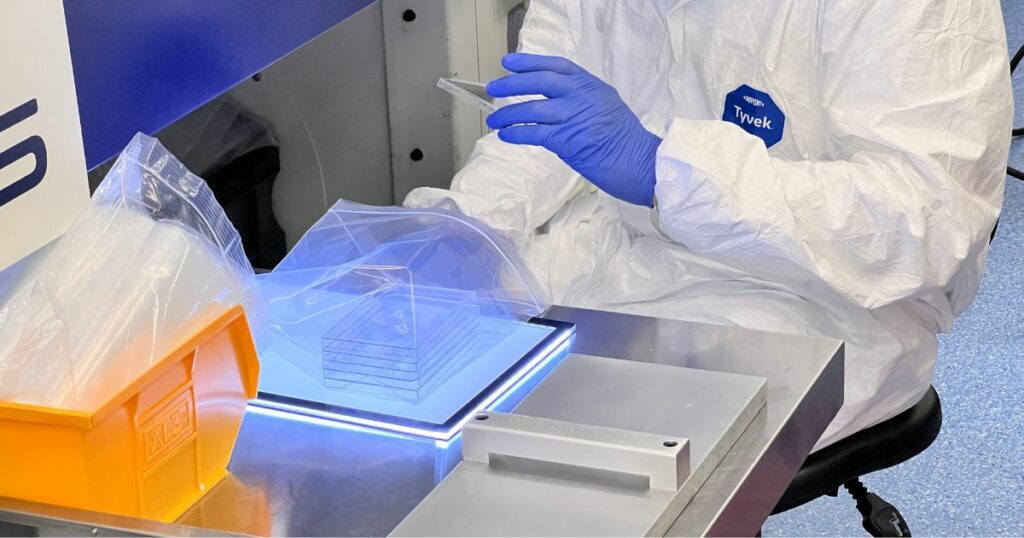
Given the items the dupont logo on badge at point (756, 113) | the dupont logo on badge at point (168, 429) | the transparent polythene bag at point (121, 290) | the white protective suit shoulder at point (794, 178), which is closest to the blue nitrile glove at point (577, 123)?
the white protective suit shoulder at point (794, 178)

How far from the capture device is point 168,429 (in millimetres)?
860

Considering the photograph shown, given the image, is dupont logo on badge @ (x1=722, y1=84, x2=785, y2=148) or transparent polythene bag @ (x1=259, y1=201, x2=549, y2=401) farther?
dupont logo on badge @ (x1=722, y1=84, x2=785, y2=148)

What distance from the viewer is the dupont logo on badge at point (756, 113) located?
4.73ft

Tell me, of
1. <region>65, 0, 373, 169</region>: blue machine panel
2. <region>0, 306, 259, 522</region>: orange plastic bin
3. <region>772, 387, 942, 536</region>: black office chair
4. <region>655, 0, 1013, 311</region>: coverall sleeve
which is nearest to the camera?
<region>0, 306, 259, 522</region>: orange plastic bin

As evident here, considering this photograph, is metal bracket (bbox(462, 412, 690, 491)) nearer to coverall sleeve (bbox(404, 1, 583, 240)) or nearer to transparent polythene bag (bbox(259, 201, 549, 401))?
transparent polythene bag (bbox(259, 201, 549, 401))

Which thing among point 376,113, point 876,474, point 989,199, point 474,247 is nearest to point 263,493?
point 474,247

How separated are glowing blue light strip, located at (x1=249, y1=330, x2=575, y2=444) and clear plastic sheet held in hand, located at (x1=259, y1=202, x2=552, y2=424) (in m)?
Result: 0.01

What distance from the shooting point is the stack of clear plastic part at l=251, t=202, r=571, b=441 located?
102 centimetres

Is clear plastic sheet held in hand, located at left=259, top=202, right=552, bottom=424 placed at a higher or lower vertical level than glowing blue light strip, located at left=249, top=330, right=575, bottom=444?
higher

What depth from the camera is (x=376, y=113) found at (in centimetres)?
183

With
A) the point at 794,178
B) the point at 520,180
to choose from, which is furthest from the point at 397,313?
the point at 520,180

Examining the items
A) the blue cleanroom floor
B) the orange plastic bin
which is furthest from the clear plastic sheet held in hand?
the blue cleanroom floor

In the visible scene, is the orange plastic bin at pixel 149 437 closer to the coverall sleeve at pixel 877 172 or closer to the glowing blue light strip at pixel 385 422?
the glowing blue light strip at pixel 385 422

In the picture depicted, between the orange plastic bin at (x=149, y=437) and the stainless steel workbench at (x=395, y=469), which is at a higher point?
Answer: the orange plastic bin at (x=149, y=437)
